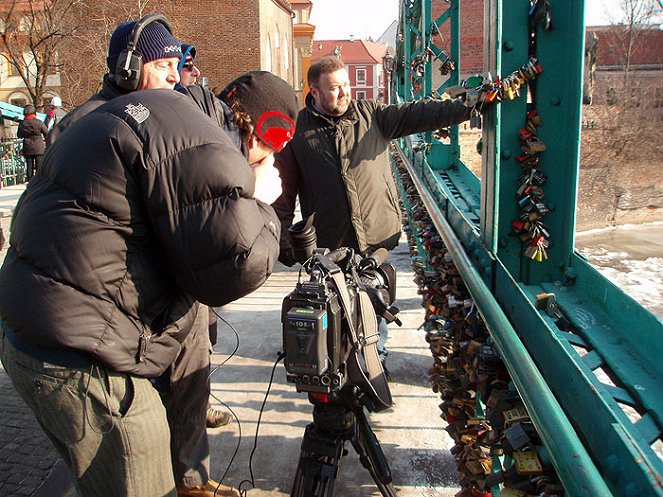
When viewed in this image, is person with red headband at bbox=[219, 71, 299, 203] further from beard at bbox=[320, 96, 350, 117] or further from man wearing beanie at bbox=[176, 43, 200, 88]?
beard at bbox=[320, 96, 350, 117]

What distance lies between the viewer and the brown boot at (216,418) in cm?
366

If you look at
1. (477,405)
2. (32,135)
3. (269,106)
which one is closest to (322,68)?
(269,106)

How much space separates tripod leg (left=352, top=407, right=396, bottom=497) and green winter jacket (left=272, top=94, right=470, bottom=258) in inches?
48.4

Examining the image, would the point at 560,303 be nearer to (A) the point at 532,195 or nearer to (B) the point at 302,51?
(A) the point at 532,195

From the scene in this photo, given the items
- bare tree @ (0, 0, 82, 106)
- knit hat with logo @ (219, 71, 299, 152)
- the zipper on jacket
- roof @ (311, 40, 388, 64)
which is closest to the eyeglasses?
knit hat with logo @ (219, 71, 299, 152)

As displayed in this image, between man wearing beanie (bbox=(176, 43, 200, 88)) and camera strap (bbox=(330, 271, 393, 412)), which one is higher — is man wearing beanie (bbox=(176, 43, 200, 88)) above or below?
above

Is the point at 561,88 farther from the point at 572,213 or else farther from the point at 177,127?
the point at 177,127

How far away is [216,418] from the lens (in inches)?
144

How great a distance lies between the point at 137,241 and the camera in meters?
1.72

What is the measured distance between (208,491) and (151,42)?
2.15 m

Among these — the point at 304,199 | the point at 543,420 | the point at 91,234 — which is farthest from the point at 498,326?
the point at 304,199

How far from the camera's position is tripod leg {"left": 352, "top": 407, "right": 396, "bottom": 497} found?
2.57 meters

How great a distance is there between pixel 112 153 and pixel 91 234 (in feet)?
0.78

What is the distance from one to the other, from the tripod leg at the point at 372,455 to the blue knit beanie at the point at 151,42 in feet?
6.03
